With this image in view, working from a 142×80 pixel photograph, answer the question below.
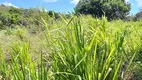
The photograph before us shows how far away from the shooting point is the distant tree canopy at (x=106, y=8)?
115 ft

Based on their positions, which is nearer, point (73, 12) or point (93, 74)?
point (93, 74)

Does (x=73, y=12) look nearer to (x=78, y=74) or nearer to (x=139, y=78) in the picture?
(x=78, y=74)

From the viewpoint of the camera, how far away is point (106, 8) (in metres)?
35.8

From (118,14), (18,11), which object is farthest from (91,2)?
(18,11)

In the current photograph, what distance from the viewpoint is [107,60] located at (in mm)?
2176

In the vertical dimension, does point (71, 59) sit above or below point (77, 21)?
below

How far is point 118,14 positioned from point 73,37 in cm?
→ 3526

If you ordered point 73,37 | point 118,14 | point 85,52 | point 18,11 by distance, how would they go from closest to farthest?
point 85,52
point 73,37
point 118,14
point 18,11

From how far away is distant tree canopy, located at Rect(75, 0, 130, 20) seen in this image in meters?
34.9

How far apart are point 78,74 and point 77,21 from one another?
36cm

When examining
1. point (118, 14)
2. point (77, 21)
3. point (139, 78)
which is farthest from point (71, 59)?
point (118, 14)

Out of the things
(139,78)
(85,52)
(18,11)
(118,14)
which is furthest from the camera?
(18,11)

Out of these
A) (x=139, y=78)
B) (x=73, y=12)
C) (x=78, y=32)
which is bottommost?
(x=139, y=78)

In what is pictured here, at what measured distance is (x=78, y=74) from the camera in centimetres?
215
